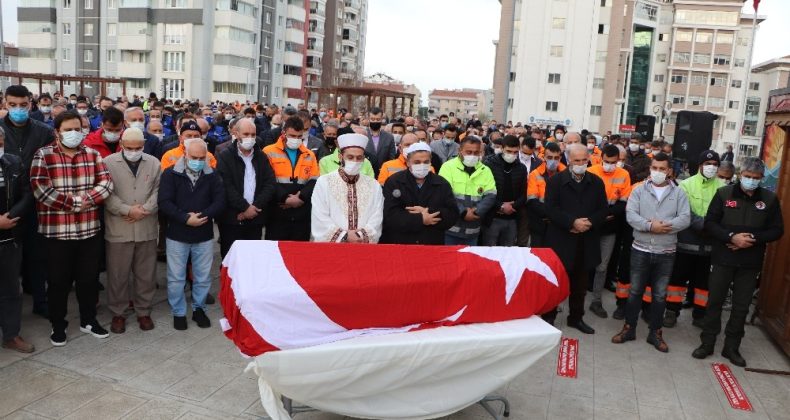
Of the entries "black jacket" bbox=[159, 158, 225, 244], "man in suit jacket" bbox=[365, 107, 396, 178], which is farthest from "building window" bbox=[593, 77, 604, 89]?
"black jacket" bbox=[159, 158, 225, 244]

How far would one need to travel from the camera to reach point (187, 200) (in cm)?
604

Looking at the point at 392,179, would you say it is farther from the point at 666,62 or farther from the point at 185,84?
the point at 666,62

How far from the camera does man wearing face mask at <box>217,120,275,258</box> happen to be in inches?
255

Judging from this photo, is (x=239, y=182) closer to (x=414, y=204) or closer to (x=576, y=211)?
(x=414, y=204)

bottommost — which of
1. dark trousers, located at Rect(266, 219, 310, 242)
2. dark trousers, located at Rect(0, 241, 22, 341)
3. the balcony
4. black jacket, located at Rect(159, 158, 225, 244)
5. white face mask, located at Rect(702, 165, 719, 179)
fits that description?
dark trousers, located at Rect(0, 241, 22, 341)

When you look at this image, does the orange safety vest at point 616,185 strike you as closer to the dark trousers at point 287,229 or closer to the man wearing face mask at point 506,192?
the man wearing face mask at point 506,192

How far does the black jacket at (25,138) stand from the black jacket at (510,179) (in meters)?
4.84

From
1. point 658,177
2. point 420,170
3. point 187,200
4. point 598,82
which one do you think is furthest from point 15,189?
point 598,82

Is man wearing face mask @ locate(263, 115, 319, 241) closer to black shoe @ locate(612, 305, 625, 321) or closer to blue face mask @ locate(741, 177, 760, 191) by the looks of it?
black shoe @ locate(612, 305, 625, 321)

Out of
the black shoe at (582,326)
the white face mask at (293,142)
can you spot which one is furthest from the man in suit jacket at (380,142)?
the black shoe at (582,326)

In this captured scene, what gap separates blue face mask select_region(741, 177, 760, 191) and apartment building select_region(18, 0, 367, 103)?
54.5 meters

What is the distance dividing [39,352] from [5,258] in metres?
0.85

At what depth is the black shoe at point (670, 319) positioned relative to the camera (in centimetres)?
718

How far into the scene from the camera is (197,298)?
6309 millimetres
